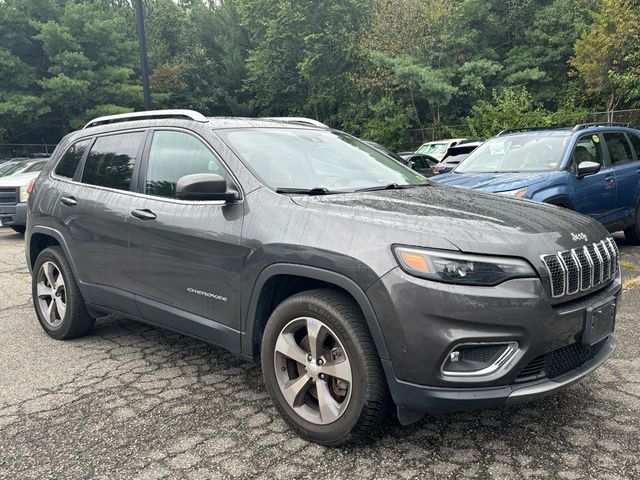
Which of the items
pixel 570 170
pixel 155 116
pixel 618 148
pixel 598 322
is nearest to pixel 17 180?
pixel 155 116

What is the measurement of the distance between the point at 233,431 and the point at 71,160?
2819 millimetres

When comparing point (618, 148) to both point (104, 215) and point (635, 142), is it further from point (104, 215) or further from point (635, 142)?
point (104, 215)

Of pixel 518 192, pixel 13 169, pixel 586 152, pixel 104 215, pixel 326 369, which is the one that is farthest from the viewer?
pixel 13 169

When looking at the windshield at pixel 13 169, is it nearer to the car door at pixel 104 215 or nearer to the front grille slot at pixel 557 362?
the car door at pixel 104 215

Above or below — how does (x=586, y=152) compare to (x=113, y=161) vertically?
below

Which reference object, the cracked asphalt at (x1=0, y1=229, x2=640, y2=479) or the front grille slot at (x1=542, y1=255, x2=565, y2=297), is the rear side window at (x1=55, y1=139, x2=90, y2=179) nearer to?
the cracked asphalt at (x1=0, y1=229, x2=640, y2=479)

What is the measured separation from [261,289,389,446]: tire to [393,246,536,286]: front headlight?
402 millimetres

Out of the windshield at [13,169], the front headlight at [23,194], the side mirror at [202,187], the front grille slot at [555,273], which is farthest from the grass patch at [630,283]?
the windshield at [13,169]

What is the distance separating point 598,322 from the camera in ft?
8.75

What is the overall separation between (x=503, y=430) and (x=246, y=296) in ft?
4.91

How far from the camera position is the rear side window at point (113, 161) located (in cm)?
397

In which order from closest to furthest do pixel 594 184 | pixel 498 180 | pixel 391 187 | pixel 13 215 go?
pixel 391 187
pixel 498 180
pixel 594 184
pixel 13 215

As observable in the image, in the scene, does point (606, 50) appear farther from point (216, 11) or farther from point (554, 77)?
point (216, 11)

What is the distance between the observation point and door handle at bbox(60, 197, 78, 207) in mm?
4259
